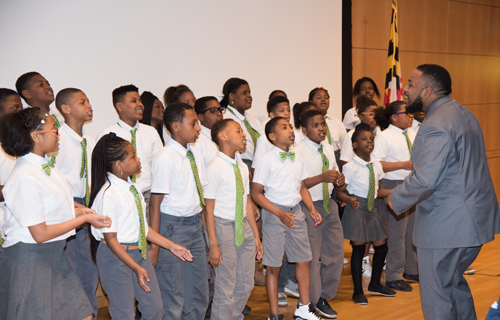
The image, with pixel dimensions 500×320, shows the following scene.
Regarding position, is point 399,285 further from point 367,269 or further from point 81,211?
point 81,211

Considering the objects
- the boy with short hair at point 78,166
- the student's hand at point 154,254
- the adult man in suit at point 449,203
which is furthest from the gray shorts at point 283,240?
the boy with short hair at point 78,166

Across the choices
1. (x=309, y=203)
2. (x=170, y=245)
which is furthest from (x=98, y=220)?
(x=309, y=203)

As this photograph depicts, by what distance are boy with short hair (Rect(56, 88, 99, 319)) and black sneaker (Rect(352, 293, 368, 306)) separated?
205 centimetres

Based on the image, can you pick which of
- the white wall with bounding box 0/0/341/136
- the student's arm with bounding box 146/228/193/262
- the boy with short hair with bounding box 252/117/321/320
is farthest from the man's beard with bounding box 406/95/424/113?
the white wall with bounding box 0/0/341/136

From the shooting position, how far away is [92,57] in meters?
4.38

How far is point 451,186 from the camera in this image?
2.79 meters

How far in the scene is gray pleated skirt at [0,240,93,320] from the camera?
2.43 meters

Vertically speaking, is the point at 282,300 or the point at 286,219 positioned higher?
the point at 286,219

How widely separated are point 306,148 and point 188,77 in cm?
158

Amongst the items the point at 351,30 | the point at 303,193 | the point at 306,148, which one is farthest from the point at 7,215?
the point at 351,30

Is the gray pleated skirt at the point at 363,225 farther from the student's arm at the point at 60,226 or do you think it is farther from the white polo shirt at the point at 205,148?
the student's arm at the point at 60,226

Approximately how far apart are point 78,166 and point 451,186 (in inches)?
90.1

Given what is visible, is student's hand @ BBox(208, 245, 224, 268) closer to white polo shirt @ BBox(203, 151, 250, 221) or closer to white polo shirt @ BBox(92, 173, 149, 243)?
white polo shirt @ BBox(203, 151, 250, 221)

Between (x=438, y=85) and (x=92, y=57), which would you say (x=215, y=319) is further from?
(x=92, y=57)
